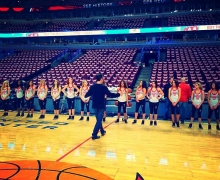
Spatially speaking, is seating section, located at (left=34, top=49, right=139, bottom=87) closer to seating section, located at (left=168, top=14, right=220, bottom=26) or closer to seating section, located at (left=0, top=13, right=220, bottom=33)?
seating section, located at (left=0, top=13, right=220, bottom=33)

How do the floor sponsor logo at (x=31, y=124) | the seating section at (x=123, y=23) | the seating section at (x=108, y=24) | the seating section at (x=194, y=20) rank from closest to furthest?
the floor sponsor logo at (x=31, y=124)
the seating section at (x=194, y=20)
the seating section at (x=108, y=24)
the seating section at (x=123, y=23)

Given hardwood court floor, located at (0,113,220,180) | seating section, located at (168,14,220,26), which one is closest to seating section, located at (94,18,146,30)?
seating section, located at (168,14,220,26)

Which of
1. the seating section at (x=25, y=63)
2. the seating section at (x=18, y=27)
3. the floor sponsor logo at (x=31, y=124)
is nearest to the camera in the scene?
the floor sponsor logo at (x=31, y=124)

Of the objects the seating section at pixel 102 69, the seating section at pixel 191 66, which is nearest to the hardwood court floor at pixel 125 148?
the seating section at pixel 191 66

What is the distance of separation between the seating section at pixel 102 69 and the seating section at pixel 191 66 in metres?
1.48

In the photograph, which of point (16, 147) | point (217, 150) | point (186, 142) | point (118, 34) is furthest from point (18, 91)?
point (118, 34)

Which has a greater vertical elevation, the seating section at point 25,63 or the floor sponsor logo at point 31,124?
the seating section at point 25,63

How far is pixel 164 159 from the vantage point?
3920mm

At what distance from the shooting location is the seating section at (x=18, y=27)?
69.9 feet

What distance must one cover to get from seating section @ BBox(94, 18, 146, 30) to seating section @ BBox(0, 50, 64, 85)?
5.15 meters

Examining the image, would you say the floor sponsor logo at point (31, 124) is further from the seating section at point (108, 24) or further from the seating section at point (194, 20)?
the seating section at point (194, 20)

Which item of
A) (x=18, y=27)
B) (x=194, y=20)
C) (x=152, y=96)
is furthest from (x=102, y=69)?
(x=18, y=27)

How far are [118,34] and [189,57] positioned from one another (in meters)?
6.83

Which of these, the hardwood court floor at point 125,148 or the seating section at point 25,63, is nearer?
the hardwood court floor at point 125,148
